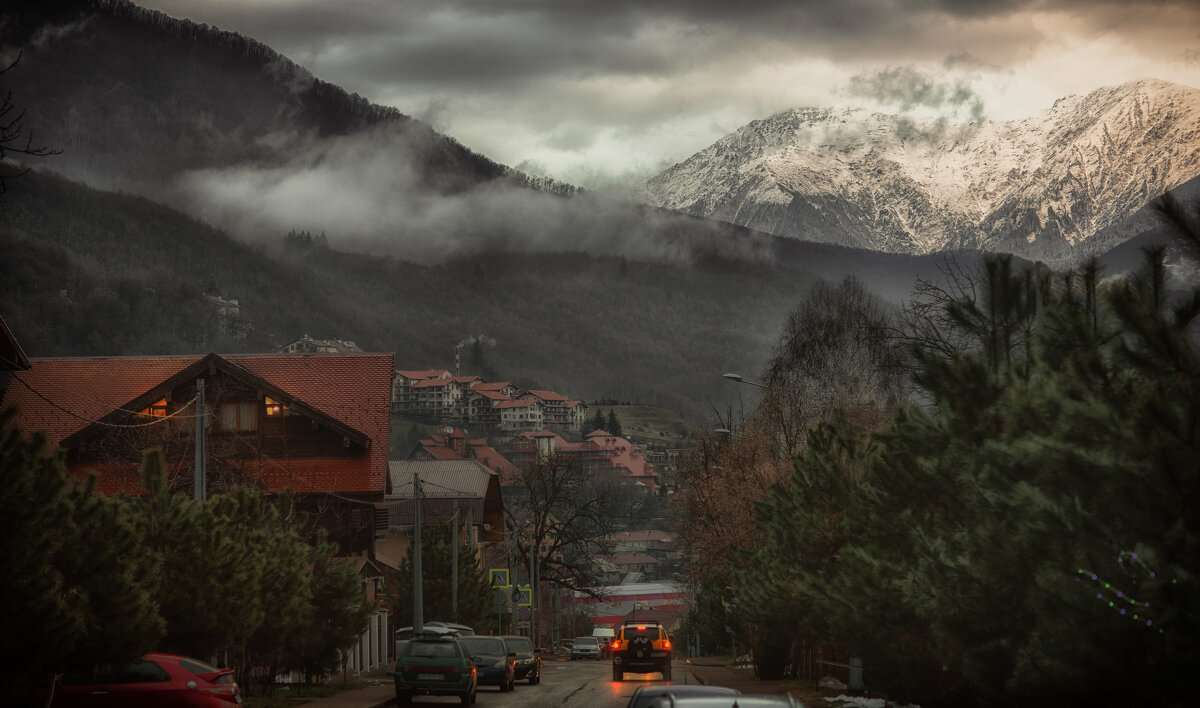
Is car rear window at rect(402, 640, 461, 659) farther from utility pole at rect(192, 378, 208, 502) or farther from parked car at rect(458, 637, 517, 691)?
parked car at rect(458, 637, 517, 691)

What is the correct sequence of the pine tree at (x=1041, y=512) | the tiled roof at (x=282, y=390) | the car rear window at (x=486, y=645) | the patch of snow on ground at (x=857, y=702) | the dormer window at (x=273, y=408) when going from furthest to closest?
the dormer window at (x=273, y=408), the tiled roof at (x=282, y=390), the car rear window at (x=486, y=645), the patch of snow on ground at (x=857, y=702), the pine tree at (x=1041, y=512)

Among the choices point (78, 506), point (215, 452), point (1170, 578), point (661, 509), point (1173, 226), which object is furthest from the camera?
point (661, 509)

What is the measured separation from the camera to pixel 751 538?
48344 mm

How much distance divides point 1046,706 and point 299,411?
40.9m

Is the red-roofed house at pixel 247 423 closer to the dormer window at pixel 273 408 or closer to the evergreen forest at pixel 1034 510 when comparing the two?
the dormer window at pixel 273 408

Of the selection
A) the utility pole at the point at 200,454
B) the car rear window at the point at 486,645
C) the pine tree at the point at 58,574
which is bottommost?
the car rear window at the point at 486,645

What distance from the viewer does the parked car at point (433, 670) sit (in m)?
28.3

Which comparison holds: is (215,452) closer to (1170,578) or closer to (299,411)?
(299,411)

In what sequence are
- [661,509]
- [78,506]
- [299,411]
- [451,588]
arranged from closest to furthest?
[78,506] → [299,411] → [451,588] → [661,509]

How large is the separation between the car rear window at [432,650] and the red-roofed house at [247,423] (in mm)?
17235

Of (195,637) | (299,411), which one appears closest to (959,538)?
(195,637)

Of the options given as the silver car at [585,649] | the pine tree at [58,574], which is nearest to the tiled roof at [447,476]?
the silver car at [585,649]

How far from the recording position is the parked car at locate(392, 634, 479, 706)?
28.3 metres

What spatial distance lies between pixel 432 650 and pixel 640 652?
52.3 feet
